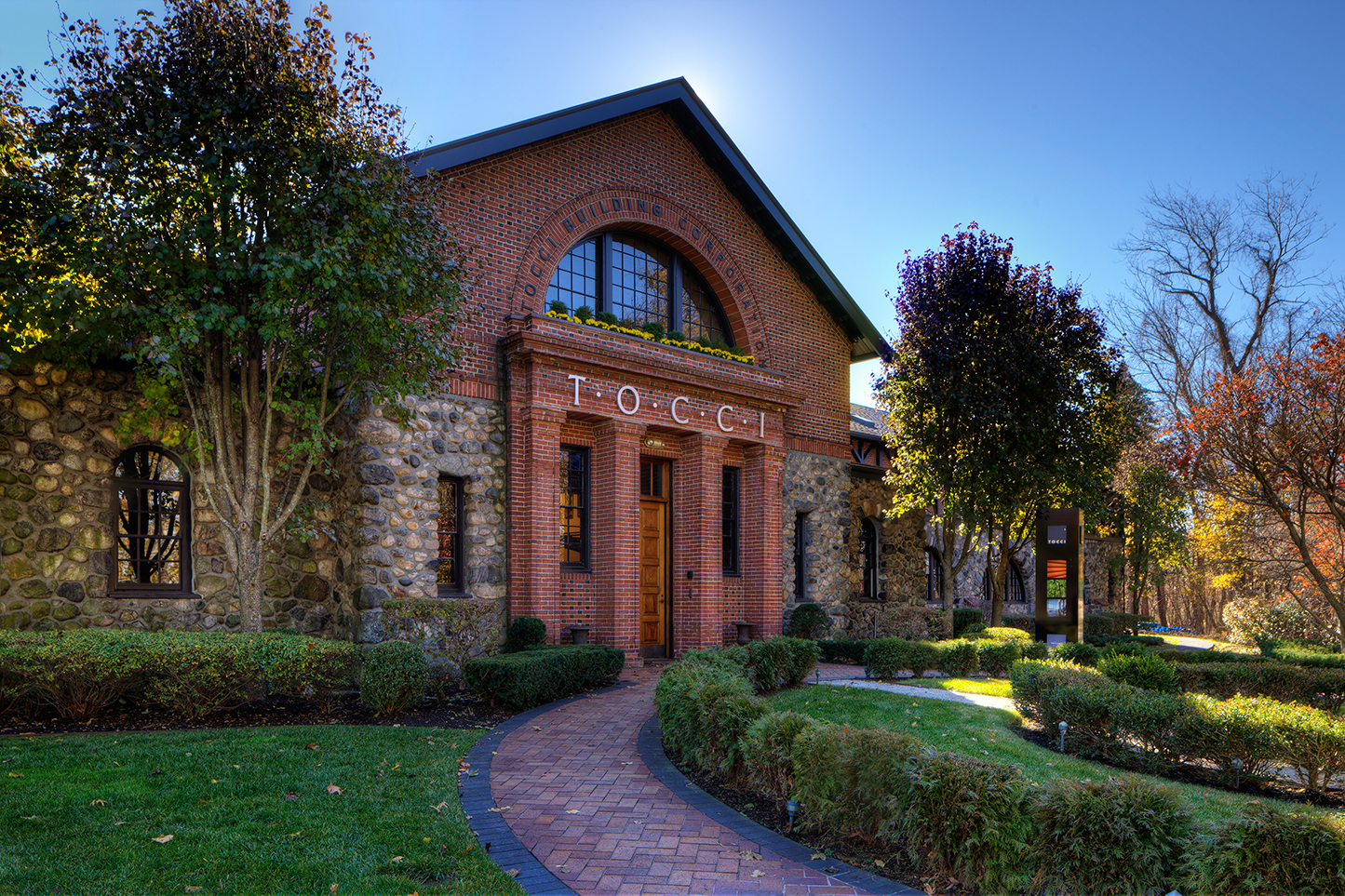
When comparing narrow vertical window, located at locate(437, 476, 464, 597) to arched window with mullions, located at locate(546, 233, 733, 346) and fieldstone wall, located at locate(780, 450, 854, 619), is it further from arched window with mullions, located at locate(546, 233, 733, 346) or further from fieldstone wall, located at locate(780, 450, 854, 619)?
fieldstone wall, located at locate(780, 450, 854, 619)

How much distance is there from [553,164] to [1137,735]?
11408 mm

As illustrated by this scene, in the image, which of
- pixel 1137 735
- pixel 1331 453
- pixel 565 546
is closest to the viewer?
pixel 1137 735

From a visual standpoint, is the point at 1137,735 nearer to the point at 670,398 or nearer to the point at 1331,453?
the point at 1331,453

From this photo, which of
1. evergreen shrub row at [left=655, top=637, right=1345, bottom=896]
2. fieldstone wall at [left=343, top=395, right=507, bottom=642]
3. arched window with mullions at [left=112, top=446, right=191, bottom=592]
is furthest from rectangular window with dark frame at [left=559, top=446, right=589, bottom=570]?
evergreen shrub row at [left=655, top=637, right=1345, bottom=896]

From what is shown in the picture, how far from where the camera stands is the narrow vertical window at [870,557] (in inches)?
765

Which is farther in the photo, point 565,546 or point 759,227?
point 759,227

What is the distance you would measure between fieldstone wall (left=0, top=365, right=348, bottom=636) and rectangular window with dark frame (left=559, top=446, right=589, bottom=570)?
16.2 feet

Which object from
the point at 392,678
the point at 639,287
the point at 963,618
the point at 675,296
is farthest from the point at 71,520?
the point at 963,618

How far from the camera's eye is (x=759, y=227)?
55.8 ft

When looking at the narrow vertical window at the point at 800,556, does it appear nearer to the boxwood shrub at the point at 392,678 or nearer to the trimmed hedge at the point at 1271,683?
→ the trimmed hedge at the point at 1271,683

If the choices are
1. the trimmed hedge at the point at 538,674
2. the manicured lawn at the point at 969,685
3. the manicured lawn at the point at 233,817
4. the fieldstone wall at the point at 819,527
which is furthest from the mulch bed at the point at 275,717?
the fieldstone wall at the point at 819,527

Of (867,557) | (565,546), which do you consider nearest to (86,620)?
(565,546)

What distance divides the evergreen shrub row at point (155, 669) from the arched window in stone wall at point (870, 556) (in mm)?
13295

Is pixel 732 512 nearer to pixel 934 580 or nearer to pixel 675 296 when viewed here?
pixel 675 296
